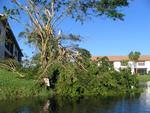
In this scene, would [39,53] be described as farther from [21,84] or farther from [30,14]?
[21,84]

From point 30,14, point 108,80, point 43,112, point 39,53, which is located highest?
point 30,14

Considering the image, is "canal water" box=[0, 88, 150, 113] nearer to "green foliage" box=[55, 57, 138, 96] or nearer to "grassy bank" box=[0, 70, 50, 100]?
"grassy bank" box=[0, 70, 50, 100]

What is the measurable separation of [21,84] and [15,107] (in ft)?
23.0

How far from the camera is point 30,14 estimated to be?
33.6 m

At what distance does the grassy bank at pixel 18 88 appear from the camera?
26.9m

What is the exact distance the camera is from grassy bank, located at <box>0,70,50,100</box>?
26.9 m

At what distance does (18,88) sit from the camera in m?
27.9

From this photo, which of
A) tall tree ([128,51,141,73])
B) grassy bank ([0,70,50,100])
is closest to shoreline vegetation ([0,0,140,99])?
grassy bank ([0,70,50,100])

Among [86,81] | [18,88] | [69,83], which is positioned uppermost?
[86,81]

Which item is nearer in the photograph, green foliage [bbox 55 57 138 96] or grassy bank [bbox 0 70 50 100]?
grassy bank [bbox 0 70 50 100]

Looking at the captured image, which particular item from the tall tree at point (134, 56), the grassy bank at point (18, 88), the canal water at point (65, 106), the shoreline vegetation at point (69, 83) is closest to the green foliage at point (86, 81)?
the shoreline vegetation at point (69, 83)

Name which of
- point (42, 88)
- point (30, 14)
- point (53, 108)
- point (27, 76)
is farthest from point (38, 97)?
point (30, 14)

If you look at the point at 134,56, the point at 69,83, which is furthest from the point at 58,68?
the point at 134,56

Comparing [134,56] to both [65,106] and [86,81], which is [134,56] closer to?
[86,81]
